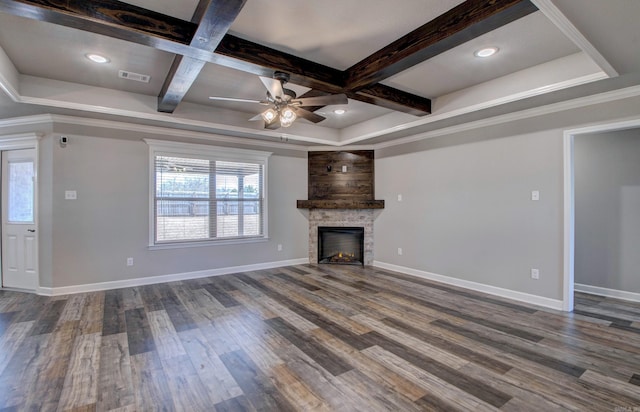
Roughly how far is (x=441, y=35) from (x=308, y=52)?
4.12 feet

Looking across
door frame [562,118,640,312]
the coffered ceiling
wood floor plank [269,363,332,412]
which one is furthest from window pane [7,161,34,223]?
door frame [562,118,640,312]

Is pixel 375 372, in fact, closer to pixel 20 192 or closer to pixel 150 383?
pixel 150 383

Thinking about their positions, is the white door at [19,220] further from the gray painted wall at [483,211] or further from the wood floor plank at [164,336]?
the gray painted wall at [483,211]

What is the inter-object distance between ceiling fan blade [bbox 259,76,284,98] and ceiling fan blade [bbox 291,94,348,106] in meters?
0.23

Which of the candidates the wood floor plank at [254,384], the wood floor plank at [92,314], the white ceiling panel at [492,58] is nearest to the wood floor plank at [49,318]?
the wood floor plank at [92,314]

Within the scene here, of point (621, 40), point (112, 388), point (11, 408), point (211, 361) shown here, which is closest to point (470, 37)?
point (621, 40)

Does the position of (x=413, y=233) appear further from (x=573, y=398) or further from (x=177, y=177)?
(x=177, y=177)

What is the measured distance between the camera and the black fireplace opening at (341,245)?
21.0 feet

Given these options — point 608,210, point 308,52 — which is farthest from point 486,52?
point 608,210

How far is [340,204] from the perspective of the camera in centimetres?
614

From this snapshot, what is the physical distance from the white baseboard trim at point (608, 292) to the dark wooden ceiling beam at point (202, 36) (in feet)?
18.6

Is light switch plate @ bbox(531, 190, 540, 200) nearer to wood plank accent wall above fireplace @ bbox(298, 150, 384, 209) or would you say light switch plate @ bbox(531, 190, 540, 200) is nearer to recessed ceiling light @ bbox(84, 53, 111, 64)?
wood plank accent wall above fireplace @ bbox(298, 150, 384, 209)

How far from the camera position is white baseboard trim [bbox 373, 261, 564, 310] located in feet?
12.4

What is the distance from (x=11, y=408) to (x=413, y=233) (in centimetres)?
512
